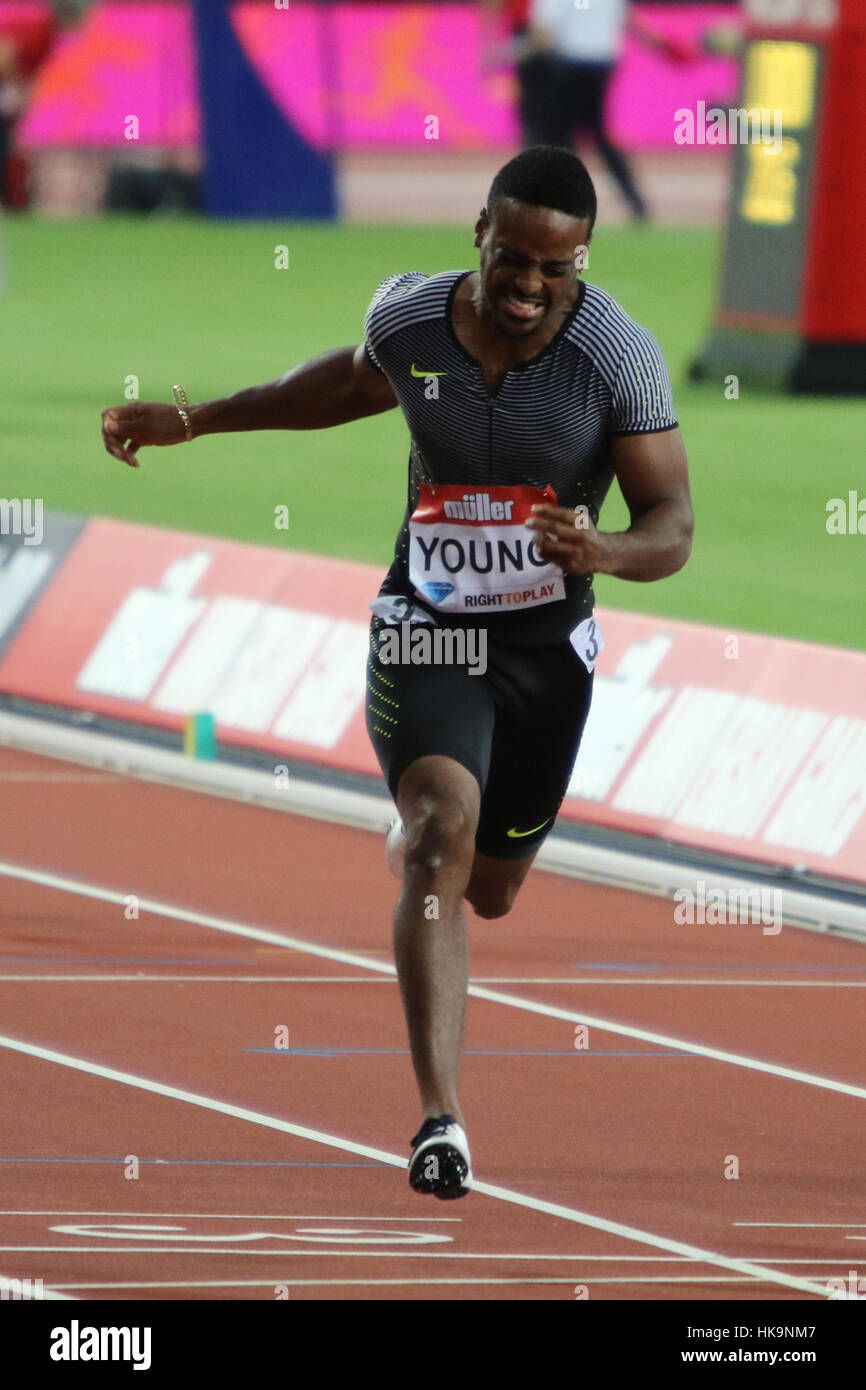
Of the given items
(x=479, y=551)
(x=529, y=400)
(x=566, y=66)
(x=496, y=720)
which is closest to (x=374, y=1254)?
(x=496, y=720)

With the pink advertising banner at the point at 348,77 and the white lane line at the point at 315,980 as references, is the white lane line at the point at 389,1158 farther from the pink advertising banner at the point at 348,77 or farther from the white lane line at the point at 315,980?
the pink advertising banner at the point at 348,77

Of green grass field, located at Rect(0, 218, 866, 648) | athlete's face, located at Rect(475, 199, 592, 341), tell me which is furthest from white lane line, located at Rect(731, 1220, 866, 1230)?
green grass field, located at Rect(0, 218, 866, 648)

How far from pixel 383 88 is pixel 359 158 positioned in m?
0.84

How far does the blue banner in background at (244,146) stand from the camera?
26312 millimetres

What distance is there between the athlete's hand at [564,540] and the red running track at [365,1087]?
1397mm

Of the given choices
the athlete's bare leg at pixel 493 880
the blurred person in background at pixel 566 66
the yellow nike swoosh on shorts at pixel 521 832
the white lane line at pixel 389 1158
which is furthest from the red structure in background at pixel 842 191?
the yellow nike swoosh on shorts at pixel 521 832

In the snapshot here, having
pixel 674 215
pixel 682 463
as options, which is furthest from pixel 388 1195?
pixel 674 215

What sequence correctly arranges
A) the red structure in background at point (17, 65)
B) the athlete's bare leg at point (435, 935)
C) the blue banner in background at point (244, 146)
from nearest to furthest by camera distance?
1. the athlete's bare leg at point (435, 935)
2. the blue banner in background at point (244, 146)
3. the red structure in background at point (17, 65)

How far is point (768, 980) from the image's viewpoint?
8.12 metres

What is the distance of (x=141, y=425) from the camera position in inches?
259

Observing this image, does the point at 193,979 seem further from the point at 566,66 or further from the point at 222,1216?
the point at 566,66

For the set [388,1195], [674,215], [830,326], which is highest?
[674,215]

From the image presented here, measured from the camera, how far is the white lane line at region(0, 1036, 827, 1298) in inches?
223

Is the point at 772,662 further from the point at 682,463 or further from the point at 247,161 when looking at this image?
the point at 247,161
